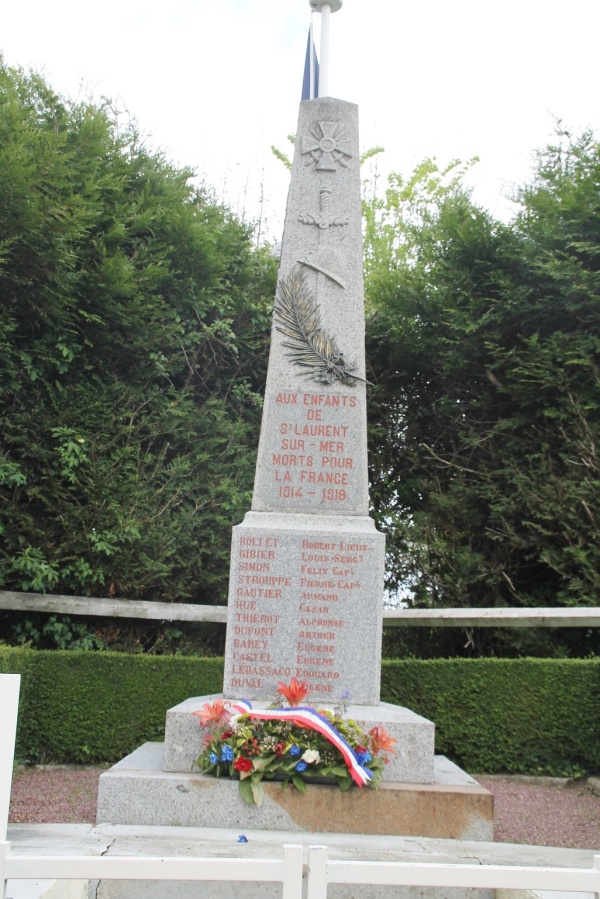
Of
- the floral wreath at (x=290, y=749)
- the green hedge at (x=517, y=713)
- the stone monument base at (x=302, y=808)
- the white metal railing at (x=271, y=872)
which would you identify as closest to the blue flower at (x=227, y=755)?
the floral wreath at (x=290, y=749)

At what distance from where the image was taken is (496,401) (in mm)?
9289

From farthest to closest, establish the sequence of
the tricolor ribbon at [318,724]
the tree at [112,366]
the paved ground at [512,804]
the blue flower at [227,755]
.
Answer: the tree at [112,366], the paved ground at [512,804], the blue flower at [227,755], the tricolor ribbon at [318,724]

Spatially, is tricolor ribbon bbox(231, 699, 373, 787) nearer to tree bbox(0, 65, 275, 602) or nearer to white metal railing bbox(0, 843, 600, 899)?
white metal railing bbox(0, 843, 600, 899)

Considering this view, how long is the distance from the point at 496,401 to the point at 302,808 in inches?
231

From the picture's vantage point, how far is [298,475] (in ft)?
19.4

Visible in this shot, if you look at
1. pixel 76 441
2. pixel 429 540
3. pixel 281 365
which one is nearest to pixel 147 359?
pixel 76 441

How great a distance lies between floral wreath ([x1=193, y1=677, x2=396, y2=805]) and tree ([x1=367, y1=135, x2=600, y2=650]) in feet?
12.3

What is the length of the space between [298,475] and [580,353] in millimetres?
3815

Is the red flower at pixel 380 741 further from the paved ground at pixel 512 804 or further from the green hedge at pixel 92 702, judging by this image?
the green hedge at pixel 92 702

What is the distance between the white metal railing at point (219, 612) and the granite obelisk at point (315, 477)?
260 cm

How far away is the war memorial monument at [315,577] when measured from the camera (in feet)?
15.0

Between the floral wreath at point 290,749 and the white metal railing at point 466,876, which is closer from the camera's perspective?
the white metal railing at point 466,876

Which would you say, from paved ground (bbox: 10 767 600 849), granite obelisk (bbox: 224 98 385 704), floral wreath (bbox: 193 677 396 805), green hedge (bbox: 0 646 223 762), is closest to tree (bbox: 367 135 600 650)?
paved ground (bbox: 10 767 600 849)

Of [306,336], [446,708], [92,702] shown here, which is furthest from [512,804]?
[306,336]
